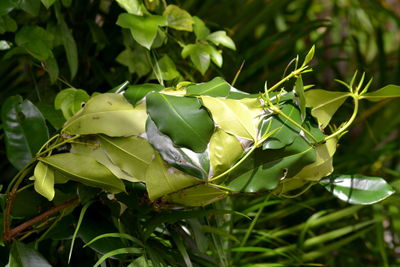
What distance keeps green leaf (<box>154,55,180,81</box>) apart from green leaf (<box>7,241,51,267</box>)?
9.4 inches

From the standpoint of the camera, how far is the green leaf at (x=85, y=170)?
1.61 ft

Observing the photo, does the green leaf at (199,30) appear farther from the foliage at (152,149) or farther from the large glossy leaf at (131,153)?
the large glossy leaf at (131,153)

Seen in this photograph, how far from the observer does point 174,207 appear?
0.51m

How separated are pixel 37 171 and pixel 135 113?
0.10 metres

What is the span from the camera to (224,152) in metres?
0.46

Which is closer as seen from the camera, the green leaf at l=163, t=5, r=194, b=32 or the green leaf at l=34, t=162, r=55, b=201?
the green leaf at l=34, t=162, r=55, b=201

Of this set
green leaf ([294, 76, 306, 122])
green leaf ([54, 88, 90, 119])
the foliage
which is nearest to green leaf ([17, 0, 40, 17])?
the foliage

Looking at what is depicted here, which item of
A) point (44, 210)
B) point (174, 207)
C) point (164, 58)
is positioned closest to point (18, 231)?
point (44, 210)

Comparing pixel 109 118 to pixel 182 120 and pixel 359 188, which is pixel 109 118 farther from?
pixel 359 188

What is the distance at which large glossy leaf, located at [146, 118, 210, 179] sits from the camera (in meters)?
0.46

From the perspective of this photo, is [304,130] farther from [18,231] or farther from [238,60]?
[238,60]

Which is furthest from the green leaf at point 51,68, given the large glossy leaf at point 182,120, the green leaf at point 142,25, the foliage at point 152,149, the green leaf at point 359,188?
the green leaf at point 359,188

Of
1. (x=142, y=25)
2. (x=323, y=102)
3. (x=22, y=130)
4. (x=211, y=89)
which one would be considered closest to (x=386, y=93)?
(x=323, y=102)

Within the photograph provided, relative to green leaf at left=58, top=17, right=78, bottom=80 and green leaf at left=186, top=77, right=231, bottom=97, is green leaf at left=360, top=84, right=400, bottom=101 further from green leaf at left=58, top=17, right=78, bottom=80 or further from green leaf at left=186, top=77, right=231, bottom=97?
green leaf at left=58, top=17, right=78, bottom=80
